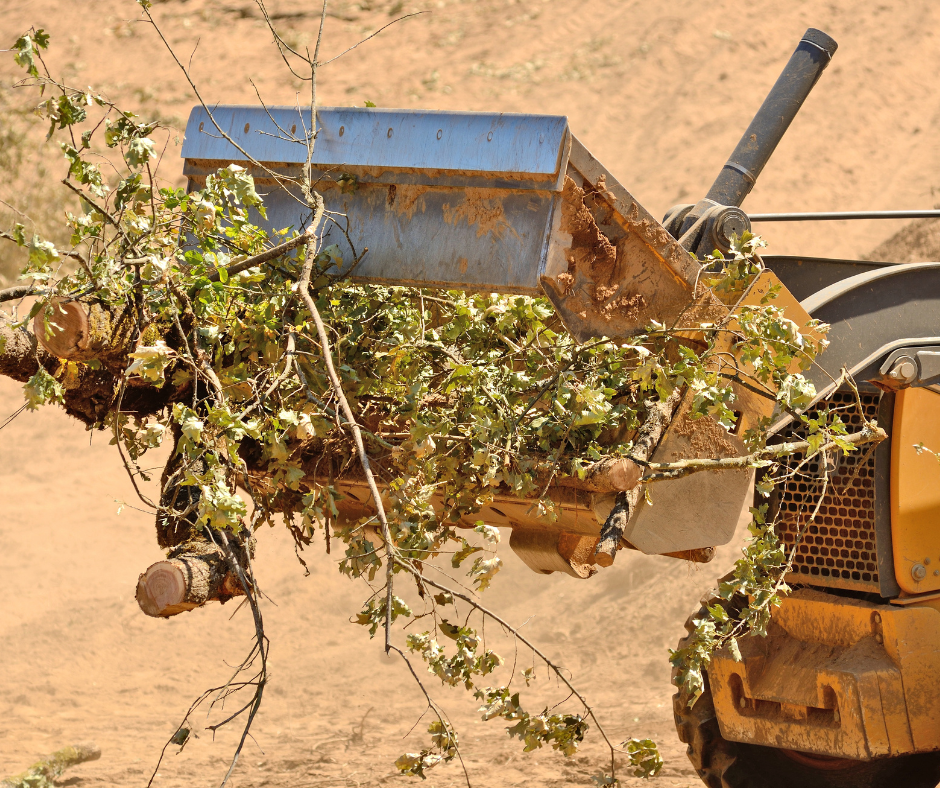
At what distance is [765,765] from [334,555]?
274 inches

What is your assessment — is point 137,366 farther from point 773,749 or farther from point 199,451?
point 773,749

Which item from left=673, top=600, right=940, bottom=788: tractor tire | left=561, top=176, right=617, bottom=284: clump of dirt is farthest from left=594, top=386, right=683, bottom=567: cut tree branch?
left=673, top=600, right=940, bottom=788: tractor tire

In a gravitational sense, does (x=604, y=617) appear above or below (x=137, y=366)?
below

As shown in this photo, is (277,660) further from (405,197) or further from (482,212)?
(482,212)

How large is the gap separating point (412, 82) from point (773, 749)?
664 inches

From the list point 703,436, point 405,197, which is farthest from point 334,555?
point 405,197

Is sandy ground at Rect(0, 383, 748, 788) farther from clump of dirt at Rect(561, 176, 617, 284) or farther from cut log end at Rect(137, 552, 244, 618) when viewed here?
clump of dirt at Rect(561, 176, 617, 284)

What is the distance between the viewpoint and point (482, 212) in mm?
3070

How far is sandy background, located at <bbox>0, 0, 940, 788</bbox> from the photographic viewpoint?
24.7ft

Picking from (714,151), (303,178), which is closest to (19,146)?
(714,151)

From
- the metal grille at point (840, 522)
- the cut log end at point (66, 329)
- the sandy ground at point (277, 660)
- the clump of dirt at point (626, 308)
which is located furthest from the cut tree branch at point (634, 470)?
the sandy ground at point (277, 660)

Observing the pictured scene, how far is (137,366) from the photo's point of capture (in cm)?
268

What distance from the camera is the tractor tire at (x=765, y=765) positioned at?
4.39m

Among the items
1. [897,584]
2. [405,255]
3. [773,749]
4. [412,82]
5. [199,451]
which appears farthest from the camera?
[412,82]
